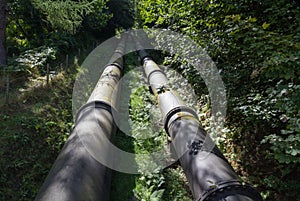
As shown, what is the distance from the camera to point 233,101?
15.6ft

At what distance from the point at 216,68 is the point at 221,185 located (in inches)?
125

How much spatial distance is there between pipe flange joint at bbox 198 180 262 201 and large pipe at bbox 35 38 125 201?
4.87 ft

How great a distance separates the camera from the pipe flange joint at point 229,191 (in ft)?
9.52

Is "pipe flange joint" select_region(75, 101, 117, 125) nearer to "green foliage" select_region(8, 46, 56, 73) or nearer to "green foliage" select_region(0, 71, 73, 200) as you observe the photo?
"green foliage" select_region(0, 71, 73, 200)

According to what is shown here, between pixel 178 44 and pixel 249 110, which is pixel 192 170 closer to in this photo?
pixel 249 110

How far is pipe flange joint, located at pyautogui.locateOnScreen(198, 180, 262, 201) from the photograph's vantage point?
2.90 m

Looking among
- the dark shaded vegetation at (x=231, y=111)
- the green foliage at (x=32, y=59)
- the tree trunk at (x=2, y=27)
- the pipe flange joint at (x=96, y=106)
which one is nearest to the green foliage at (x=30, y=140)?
the dark shaded vegetation at (x=231, y=111)

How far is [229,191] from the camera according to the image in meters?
2.91

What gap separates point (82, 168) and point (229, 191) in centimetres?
195

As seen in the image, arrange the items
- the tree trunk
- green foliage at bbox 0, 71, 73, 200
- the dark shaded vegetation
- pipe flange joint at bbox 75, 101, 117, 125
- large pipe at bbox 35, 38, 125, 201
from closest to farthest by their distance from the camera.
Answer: large pipe at bbox 35, 38, 125, 201 → the dark shaded vegetation → green foliage at bbox 0, 71, 73, 200 → pipe flange joint at bbox 75, 101, 117, 125 → the tree trunk

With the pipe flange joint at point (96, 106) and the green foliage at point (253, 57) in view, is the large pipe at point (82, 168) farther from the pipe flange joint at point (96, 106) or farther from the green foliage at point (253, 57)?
the green foliage at point (253, 57)

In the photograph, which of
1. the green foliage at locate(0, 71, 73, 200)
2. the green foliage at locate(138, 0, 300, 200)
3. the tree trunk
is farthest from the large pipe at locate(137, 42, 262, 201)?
the tree trunk

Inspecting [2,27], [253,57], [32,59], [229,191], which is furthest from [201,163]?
[2,27]

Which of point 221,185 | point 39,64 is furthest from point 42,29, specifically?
point 221,185
